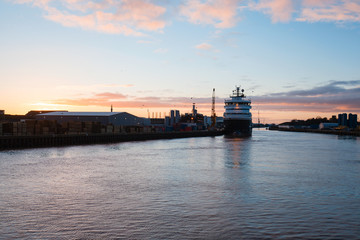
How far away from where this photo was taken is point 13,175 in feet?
107

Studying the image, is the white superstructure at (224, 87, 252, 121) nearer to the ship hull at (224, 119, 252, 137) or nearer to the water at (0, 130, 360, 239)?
the ship hull at (224, 119, 252, 137)

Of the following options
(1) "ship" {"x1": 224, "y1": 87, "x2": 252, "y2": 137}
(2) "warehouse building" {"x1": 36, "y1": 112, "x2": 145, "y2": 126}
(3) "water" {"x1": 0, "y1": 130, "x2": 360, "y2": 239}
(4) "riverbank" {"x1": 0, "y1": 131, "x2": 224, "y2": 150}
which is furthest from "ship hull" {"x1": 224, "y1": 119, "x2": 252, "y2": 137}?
(3) "water" {"x1": 0, "y1": 130, "x2": 360, "y2": 239}

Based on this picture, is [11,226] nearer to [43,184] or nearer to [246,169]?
[43,184]

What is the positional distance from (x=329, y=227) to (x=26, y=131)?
263ft

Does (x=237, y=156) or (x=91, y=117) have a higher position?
(x=91, y=117)

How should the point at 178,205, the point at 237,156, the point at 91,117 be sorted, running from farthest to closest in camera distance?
1. the point at 91,117
2. the point at 237,156
3. the point at 178,205

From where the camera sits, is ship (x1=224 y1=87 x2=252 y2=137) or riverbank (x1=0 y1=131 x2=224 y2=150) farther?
ship (x1=224 y1=87 x2=252 y2=137)

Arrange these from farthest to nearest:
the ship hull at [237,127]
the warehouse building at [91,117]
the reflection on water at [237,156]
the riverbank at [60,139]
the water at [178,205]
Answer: the ship hull at [237,127], the warehouse building at [91,117], the riverbank at [60,139], the reflection on water at [237,156], the water at [178,205]

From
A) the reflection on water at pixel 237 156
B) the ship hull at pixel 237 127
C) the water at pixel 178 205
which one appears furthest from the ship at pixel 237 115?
the water at pixel 178 205

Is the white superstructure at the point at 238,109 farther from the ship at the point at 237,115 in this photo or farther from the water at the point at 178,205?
the water at the point at 178,205

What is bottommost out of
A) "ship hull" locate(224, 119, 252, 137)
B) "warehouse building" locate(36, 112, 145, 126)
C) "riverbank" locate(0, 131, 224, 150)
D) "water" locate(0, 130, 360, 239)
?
"water" locate(0, 130, 360, 239)

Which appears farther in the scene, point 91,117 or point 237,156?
point 91,117

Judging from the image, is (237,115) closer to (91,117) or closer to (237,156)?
(91,117)

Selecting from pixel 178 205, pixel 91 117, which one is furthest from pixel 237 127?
pixel 178 205
